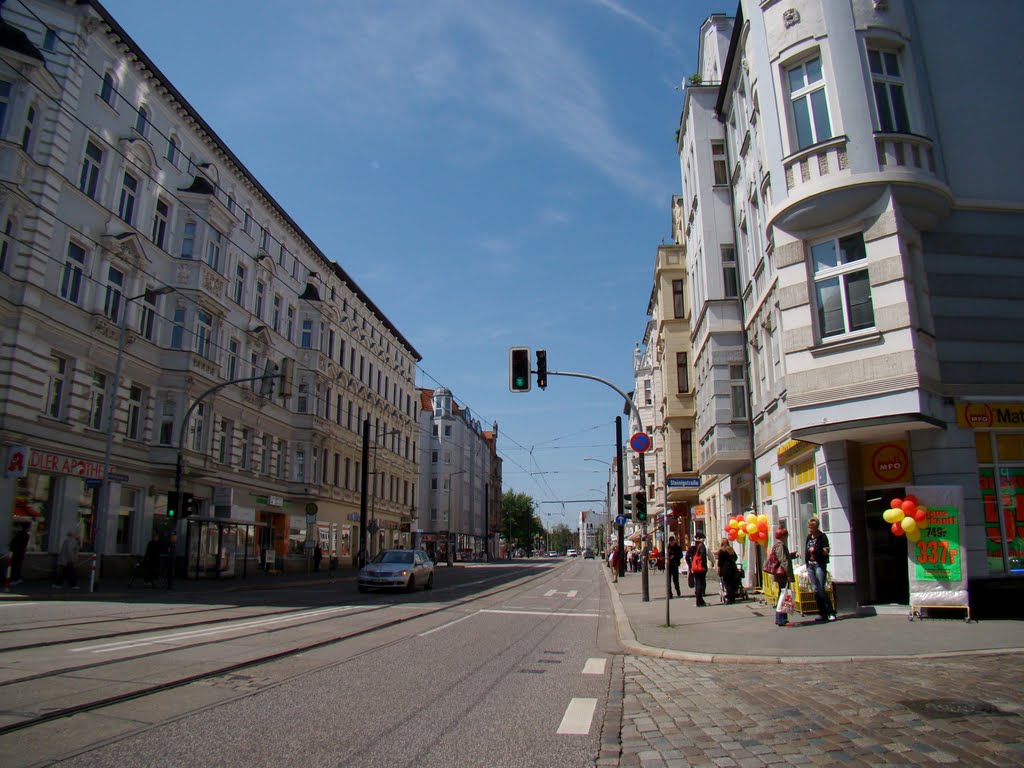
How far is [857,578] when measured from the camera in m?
13.9

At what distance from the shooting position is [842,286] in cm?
1404

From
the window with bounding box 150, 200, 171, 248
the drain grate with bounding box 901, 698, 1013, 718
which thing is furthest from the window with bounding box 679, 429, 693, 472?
the drain grate with bounding box 901, 698, 1013, 718

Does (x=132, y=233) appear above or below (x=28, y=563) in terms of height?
above

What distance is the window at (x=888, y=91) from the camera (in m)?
14.1

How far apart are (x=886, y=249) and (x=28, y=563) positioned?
948 inches

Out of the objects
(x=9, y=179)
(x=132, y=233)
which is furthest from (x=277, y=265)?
(x=9, y=179)

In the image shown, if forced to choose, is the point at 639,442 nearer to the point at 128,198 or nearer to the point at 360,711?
the point at 360,711

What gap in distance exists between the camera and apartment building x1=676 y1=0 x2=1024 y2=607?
1312 centimetres

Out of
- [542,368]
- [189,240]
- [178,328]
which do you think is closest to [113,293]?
[178,328]

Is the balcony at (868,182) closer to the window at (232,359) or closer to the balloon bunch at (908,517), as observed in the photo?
the balloon bunch at (908,517)

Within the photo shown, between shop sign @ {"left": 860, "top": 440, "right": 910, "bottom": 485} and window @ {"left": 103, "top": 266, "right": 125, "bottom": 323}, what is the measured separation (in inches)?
943

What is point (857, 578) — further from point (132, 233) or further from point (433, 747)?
point (132, 233)

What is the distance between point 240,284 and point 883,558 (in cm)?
3099

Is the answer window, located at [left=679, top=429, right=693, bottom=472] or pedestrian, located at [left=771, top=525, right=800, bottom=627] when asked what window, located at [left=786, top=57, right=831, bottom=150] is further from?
window, located at [left=679, top=429, right=693, bottom=472]
